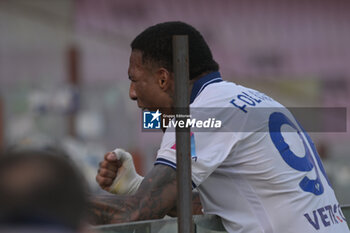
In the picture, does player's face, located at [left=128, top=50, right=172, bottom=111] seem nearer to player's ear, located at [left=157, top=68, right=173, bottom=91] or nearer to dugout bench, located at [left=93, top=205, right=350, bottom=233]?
player's ear, located at [left=157, top=68, right=173, bottom=91]

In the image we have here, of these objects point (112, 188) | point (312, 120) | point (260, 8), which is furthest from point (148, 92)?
point (260, 8)

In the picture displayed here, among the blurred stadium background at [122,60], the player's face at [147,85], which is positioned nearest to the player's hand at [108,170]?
the player's face at [147,85]

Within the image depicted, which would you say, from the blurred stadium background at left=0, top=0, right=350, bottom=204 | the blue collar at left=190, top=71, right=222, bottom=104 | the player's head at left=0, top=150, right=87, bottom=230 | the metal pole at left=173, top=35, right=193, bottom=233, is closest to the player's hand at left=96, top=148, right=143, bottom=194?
the blue collar at left=190, top=71, right=222, bottom=104

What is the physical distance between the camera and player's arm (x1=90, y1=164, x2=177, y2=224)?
2.13 metres

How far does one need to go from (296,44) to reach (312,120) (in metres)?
2.23

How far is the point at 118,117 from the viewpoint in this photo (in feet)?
29.7

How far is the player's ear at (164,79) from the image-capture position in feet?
7.86

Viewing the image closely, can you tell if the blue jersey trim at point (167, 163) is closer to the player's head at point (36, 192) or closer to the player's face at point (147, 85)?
the player's face at point (147, 85)

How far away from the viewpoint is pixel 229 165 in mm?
2266

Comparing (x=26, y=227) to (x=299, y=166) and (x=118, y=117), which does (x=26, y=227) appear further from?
(x=118, y=117)

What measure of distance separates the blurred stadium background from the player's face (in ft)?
19.3
